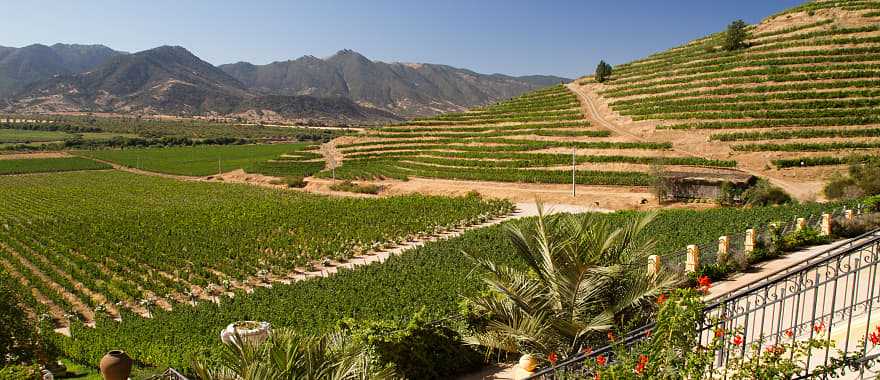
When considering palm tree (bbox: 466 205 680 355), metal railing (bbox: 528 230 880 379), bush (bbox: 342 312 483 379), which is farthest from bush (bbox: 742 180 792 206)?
bush (bbox: 342 312 483 379)

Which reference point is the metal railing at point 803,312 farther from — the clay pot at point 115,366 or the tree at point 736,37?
the tree at point 736,37

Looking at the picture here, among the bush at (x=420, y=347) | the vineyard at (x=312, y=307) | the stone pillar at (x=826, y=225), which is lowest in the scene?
the vineyard at (x=312, y=307)

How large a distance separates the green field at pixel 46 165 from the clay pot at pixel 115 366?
106m

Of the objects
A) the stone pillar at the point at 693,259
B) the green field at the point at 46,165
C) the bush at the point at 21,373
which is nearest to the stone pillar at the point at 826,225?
the stone pillar at the point at 693,259

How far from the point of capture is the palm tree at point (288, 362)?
250 inches

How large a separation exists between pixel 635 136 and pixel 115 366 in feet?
181

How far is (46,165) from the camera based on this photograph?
101 meters

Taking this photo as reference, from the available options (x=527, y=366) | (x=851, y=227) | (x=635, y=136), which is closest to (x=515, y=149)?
(x=635, y=136)

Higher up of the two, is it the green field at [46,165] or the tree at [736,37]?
the tree at [736,37]

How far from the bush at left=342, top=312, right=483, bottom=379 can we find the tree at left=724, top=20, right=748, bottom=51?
73097 mm

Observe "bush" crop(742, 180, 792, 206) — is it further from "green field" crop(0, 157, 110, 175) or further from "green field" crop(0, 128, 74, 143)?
"green field" crop(0, 128, 74, 143)

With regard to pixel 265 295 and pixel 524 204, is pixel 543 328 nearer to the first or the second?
pixel 265 295

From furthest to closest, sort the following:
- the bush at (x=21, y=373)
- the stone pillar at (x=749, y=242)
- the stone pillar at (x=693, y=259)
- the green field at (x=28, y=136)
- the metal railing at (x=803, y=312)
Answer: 1. the green field at (x=28, y=136)
2. the stone pillar at (x=749, y=242)
3. the stone pillar at (x=693, y=259)
4. the bush at (x=21, y=373)
5. the metal railing at (x=803, y=312)

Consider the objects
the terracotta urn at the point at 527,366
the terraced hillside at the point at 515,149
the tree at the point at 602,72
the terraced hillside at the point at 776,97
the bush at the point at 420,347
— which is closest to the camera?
the terracotta urn at the point at 527,366
